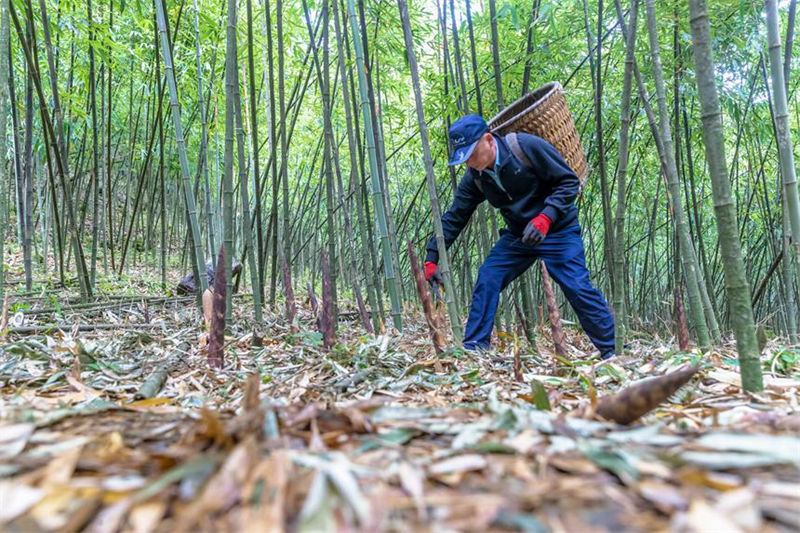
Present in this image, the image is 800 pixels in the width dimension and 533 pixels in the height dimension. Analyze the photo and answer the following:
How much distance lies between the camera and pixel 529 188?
2164mm

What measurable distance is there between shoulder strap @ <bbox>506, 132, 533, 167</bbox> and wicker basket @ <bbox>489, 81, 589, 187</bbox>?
0.10 metres

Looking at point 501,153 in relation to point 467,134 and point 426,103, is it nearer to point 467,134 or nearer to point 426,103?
point 467,134

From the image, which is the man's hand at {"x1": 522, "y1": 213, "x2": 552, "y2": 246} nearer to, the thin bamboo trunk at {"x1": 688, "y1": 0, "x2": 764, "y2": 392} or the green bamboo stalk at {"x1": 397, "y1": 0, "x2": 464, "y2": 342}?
the green bamboo stalk at {"x1": 397, "y1": 0, "x2": 464, "y2": 342}

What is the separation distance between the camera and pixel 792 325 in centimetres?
313

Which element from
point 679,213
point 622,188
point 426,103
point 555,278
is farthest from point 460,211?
point 426,103

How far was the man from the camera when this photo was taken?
2.03m

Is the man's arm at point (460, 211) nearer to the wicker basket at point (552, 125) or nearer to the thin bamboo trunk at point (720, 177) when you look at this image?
the wicker basket at point (552, 125)

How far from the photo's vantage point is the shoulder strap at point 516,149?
2.10 metres

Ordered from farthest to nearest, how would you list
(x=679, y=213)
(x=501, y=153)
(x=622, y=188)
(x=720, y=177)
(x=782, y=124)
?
(x=501, y=153) < (x=679, y=213) < (x=622, y=188) < (x=782, y=124) < (x=720, y=177)

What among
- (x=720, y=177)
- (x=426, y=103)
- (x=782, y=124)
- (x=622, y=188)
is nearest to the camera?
(x=720, y=177)

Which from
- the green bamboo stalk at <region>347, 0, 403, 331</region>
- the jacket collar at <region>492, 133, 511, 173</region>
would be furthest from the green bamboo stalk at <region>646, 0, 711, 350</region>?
the green bamboo stalk at <region>347, 0, 403, 331</region>

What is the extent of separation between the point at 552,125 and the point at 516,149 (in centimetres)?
21

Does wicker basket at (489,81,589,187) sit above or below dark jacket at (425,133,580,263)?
above

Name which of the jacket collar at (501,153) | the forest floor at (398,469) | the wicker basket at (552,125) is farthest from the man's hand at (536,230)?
the forest floor at (398,469)
